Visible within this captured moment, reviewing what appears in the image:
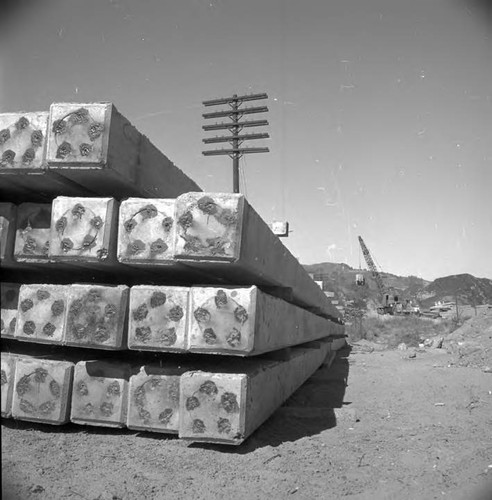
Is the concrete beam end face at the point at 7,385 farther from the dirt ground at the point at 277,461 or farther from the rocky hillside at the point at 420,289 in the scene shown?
the rocky hillside at the point at 420,289

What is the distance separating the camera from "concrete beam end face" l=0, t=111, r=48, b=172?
10.1ft

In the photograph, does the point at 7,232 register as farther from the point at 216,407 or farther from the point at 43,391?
the point at 216,407

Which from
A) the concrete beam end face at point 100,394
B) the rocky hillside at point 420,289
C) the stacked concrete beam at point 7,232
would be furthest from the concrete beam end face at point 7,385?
the rocky hillside at point 420,289

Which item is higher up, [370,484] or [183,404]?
[183,404]

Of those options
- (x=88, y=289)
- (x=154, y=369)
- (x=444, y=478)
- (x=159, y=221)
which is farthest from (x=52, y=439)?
(x=444, y=478)

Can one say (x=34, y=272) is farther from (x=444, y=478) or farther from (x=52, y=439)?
Answer: (x=444, y=478)

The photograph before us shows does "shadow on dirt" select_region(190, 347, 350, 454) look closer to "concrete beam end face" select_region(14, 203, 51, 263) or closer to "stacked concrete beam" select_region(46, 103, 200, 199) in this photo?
"concrete beam end face" select_region(14, 203, 51, 263)

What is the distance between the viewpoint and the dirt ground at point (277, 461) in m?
2.38

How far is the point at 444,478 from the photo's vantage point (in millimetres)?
2643

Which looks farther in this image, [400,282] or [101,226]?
[400,282]

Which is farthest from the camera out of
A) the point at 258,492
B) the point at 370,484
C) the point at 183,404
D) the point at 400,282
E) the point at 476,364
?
the point at 400,282

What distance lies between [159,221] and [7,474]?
1.68 m

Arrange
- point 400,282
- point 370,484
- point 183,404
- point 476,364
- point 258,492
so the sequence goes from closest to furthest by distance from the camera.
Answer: point 258,492 < point 370,484 < point 183,404 < point 476,364 < point 400,282

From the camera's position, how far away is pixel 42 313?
125 inches
